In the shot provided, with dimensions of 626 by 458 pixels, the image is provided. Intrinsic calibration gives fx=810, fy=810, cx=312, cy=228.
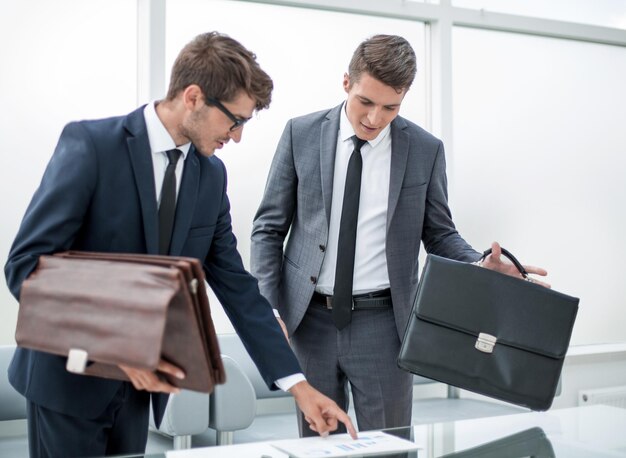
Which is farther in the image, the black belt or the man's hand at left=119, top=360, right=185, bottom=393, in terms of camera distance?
the black belt

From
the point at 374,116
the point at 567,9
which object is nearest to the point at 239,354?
the point at 374,116

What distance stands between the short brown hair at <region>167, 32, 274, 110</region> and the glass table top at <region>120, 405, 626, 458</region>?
0.77 meters

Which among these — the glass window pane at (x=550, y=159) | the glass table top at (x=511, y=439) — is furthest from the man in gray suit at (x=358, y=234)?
the glass window pane at (x=550, y=159)

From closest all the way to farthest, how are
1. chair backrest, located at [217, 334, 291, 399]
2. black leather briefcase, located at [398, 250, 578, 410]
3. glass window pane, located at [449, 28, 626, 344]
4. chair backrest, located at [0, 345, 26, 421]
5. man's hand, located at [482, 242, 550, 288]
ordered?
black leather briefcase, located at [398, 250, 578, 410]
man's hand, located at [482, 242, 550, 288]
chair backrest, located at [0, 345, 26, 421]
chair backrest, located at [217, 334, 291, 399]
glass window pane, located at [449, 28, 626, 344]

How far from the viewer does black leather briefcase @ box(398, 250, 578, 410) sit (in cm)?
212

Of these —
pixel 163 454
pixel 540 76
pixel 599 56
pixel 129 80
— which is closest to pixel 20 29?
pixel 129 80

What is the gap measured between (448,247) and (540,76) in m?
3.04

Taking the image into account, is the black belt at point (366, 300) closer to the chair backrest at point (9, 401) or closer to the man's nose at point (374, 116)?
the man's nose at point (374, 116)

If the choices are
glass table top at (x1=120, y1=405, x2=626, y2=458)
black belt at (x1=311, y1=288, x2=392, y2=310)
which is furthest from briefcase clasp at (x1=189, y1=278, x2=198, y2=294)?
black belt at (x1=311, y1=288, x2=392, y2=310)

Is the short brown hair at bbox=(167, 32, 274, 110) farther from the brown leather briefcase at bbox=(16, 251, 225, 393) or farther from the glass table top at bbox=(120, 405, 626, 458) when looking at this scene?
the glass table top at bbox=(120, 405, 626, 458)

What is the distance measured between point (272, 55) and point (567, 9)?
2204mm

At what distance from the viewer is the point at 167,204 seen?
70.1 inches

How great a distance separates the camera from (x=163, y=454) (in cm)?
168

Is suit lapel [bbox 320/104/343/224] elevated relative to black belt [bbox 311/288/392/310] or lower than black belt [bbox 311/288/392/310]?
elevated
